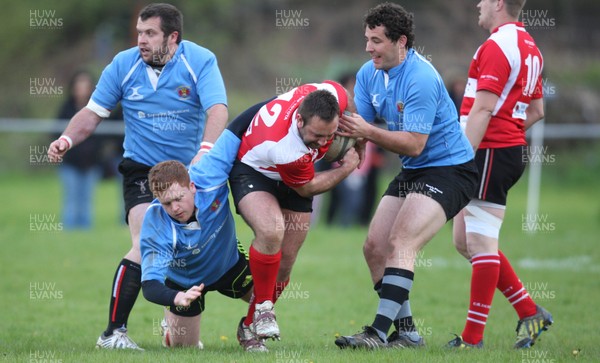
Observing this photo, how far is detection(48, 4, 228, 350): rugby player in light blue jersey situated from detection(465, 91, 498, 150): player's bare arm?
194 cm

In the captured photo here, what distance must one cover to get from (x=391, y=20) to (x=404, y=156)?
39.5 inches

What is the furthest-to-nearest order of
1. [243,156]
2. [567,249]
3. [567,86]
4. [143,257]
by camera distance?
1. [567,86]
2. [567,249]
3. [243,156]
4. [143,257]

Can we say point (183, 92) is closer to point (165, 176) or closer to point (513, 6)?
point (165, 176)

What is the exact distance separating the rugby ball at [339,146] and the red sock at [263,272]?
2.69 feet

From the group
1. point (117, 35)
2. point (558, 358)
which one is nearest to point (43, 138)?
point (117, 35)

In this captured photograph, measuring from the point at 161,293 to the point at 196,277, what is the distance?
0.89 metres

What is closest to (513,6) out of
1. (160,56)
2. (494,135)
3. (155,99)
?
(494,135)

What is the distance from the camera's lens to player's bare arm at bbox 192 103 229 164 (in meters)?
6.89

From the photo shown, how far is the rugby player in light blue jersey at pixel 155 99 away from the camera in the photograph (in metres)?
7.03

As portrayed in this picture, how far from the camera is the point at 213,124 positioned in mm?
6984

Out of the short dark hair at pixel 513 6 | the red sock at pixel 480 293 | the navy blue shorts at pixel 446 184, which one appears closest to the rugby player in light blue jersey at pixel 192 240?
the navy blue shorts at pixel 446 184

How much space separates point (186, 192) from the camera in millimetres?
6078

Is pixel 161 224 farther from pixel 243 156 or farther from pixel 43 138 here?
pixel 43 138

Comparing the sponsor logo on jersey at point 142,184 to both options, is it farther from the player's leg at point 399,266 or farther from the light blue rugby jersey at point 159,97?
the player's leg at point 399,266
